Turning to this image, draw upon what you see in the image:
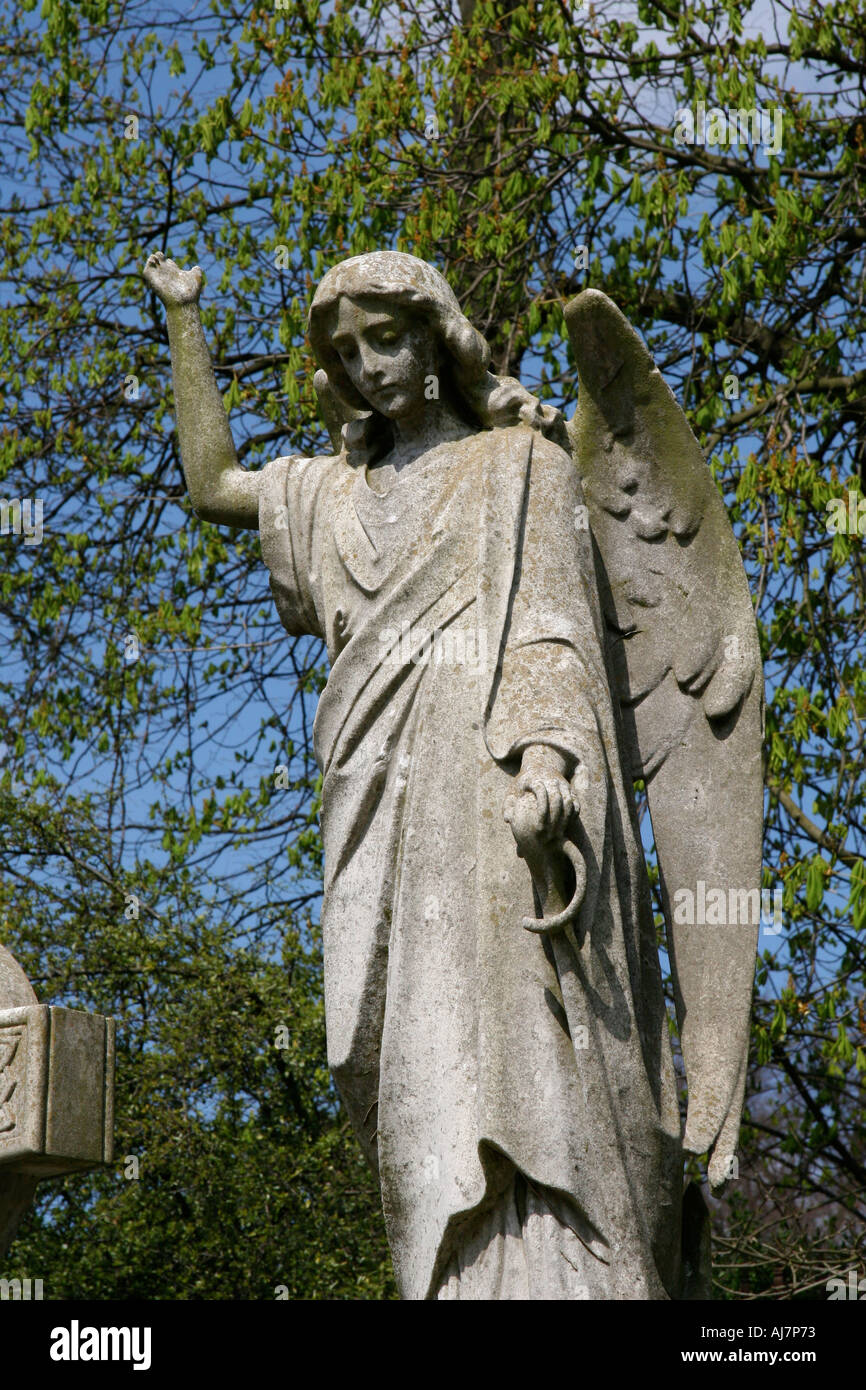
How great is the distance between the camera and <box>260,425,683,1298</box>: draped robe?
173 inches

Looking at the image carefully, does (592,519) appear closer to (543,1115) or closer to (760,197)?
(543,1115)

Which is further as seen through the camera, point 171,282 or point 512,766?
point 171,282

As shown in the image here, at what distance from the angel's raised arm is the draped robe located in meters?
0.28

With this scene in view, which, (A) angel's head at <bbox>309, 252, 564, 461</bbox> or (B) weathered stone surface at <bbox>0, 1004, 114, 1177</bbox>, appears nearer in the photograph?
(A) angel's head at <bbox>309, 252, 564, 461</bbox>

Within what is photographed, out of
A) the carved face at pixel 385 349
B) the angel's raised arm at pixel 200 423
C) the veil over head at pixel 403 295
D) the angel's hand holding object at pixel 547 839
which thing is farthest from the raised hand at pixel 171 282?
the angel's hand holding object at pixel 547 839

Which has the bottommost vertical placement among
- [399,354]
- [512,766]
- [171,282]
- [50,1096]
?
[50,1096]

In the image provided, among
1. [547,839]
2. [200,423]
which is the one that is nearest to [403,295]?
[200,423]

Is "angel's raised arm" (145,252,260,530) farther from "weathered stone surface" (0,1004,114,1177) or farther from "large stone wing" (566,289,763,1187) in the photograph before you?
"weathered stone surface" (0,1004,114,1177)

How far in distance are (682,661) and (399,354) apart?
100 cm

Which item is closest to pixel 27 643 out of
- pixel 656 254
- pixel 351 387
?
pixel 656 254

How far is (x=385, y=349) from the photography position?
506cm

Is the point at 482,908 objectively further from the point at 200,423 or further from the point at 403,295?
the point at 200,423

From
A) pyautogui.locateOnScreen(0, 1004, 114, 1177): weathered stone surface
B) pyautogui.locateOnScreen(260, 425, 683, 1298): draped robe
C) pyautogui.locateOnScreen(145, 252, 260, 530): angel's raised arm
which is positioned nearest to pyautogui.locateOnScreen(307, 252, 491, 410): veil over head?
pyautogui.locateOnScreen(260, 425, 683, 1298): draped robe
